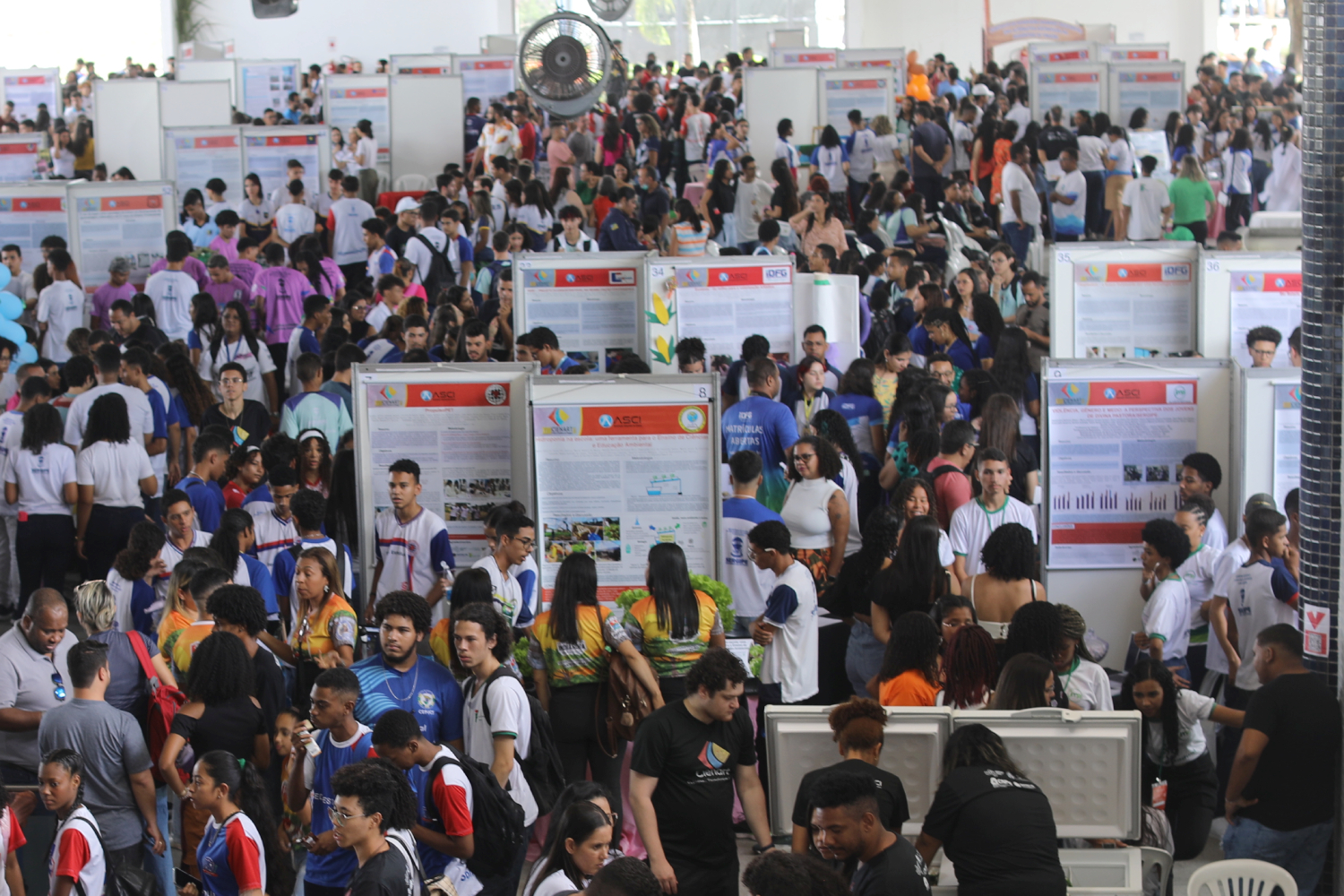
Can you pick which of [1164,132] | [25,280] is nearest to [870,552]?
[25,280]

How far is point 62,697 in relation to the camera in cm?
564

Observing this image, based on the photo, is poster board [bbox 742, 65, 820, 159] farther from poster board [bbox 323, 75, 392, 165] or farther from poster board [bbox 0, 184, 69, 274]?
poster board [bbox 0, 184, 69, 274]

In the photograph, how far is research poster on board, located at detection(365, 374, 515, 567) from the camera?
7.16m

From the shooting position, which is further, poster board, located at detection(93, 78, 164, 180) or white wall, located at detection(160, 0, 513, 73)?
white wall, located at detection(160, 0, 513, 73)

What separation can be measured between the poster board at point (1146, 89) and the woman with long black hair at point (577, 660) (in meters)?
16.8

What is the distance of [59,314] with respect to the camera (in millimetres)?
11773

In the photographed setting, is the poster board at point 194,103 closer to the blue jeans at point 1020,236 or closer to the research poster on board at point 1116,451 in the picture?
the blue jeans at point 1020,236

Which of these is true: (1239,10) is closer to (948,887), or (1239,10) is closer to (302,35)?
(302,35)

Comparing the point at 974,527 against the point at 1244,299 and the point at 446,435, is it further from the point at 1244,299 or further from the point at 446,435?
the point at 1244,299

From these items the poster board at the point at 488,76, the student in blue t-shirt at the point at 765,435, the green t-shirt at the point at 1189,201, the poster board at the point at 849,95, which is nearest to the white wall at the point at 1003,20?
the poster board at the point at 488,76

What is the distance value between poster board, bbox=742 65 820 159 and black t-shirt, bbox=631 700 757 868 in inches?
605

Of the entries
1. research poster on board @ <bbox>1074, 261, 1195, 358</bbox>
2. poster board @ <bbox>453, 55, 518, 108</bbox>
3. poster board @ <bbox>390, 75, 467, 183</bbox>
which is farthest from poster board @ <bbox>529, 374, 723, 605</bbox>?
poster board @ <bbox>453, 55, 518, 108</bbox>

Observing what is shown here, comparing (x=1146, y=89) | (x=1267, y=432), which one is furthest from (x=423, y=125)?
(x=1267, y=432)

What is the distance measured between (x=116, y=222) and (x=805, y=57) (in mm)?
11654
